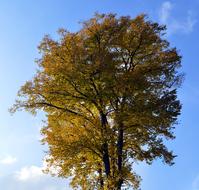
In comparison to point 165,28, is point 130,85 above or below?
below

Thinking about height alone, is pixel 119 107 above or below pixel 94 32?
below

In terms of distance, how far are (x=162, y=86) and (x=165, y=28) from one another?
423cm

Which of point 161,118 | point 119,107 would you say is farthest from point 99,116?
point 161,118

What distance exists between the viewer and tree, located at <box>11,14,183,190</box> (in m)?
29.3

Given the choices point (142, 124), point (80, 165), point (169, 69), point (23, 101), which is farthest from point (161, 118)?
point (23, 101)

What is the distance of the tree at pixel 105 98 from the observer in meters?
29.3

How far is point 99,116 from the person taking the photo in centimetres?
3133

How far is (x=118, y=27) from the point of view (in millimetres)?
31562

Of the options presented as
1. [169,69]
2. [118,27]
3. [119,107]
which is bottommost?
[119,107]

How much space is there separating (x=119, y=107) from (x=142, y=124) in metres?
1.68

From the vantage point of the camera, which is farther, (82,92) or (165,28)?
(165,28)

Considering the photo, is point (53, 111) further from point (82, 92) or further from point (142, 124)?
point (142, 124)

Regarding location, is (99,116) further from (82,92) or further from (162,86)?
(162,86)

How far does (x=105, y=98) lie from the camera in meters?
29.8
